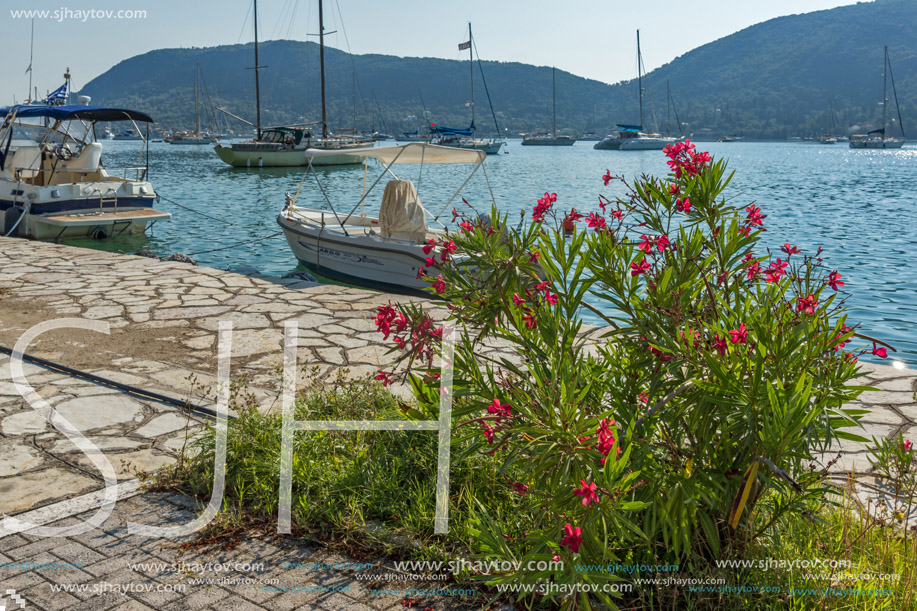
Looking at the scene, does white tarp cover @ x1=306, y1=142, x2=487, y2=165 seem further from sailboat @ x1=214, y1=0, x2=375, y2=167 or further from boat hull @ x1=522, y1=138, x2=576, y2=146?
boat hull @ x1=522, y1=138, x2=576, y2=146

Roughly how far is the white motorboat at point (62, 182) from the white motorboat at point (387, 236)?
6103 millimetres

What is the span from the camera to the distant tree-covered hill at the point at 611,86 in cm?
14112

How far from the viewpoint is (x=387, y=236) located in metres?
11.6

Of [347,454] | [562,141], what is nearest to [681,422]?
[347,454]

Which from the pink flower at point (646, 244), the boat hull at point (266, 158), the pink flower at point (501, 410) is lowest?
the pink flower at point (501, 410)

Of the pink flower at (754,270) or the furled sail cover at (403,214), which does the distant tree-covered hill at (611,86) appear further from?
the pink flower at (754,270)

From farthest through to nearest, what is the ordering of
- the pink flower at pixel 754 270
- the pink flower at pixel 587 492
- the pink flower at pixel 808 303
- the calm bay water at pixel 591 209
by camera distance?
the calm bay water at pixel 591 209 → the pink flower at pixel 754 270 → the pink flower at pixel 808 303 → the pink flower at pixel 587 492

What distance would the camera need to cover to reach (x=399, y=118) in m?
153

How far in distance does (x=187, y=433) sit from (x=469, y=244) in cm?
223

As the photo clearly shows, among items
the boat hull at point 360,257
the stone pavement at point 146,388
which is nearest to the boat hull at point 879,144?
the boat hull at point 360,257

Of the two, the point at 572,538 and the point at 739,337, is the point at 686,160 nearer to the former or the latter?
the point at 739,337

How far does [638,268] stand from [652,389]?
449 millimetres

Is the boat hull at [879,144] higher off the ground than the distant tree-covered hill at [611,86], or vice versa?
the distant tree-covered hill at [611,86]
